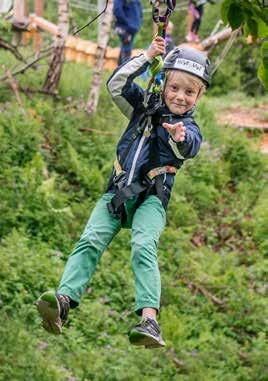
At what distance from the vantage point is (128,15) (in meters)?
14.9

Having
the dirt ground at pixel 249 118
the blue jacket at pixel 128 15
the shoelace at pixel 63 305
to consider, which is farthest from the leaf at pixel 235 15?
the dirt ground at pixel 249 118

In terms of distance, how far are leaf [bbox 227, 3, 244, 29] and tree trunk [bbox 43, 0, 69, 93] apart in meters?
7.99

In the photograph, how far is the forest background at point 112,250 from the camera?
10.2 m

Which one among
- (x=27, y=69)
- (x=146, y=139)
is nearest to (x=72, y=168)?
(x=27, y=69)

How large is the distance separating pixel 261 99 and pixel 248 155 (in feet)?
13.1

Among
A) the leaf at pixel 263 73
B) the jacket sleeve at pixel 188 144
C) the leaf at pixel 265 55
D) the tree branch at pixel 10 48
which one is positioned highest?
the leaf at pixel 265 55

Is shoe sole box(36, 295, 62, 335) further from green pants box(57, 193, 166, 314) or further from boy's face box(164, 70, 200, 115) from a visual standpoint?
boy's face box(164, 70, 200, 115)

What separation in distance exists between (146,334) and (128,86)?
4.81 feet

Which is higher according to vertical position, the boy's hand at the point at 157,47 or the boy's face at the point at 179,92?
the boy's hand at the point at 157,47

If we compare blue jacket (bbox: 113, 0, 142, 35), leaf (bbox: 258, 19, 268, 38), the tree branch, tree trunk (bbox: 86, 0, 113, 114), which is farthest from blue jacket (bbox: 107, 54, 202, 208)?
blue jacket (bbox: 113, 0, 142, 35)

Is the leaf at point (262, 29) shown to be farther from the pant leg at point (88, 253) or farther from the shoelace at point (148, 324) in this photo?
the shoelace at point (148, 324)

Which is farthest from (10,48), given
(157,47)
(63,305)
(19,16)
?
(63,305)

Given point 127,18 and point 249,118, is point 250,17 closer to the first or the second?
point 127,18

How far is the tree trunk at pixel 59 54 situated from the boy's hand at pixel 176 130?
738cm
